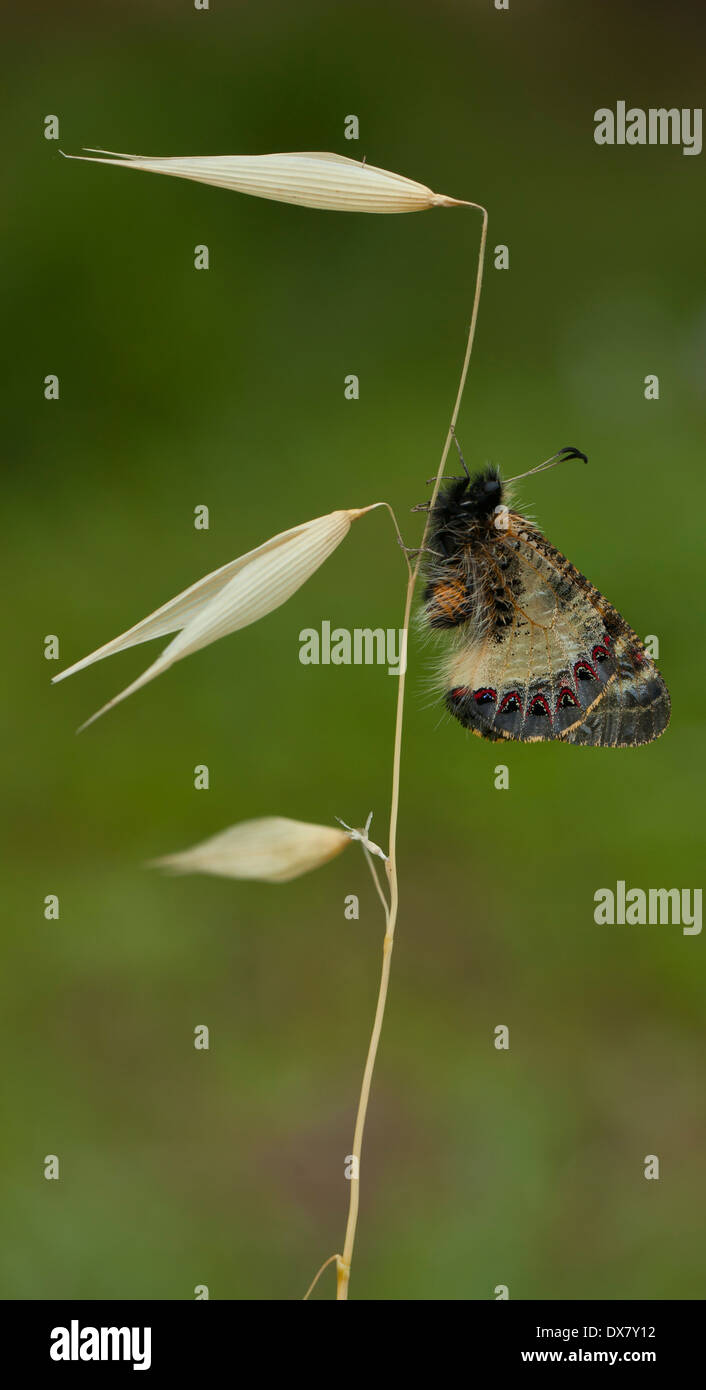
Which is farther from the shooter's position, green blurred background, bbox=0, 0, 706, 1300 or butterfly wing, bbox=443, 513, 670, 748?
green blurred background, bbox=0, 0, 706, 1300

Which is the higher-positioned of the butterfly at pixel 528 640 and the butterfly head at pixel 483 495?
the butterfly head at pixel 483 495

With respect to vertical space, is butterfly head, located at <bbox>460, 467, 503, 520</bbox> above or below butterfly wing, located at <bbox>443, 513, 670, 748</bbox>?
above

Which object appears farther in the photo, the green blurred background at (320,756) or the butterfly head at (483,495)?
the green blurred background at (320,756)

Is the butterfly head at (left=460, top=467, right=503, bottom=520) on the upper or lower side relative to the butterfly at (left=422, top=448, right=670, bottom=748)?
upper

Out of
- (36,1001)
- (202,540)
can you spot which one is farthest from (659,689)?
(202,540)

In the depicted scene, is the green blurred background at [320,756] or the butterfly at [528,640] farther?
the green blurred background at [320,756]
